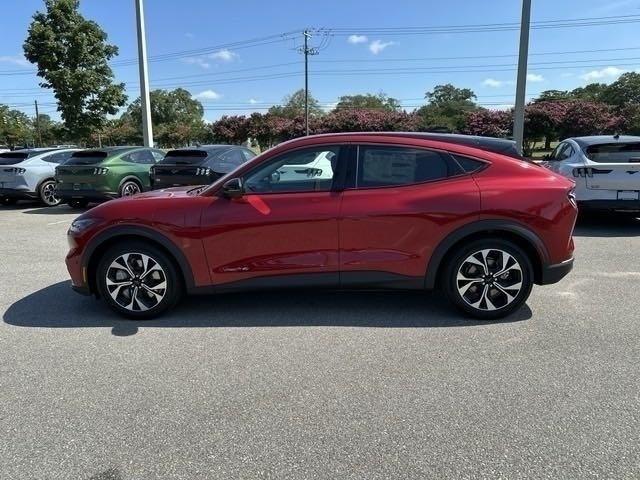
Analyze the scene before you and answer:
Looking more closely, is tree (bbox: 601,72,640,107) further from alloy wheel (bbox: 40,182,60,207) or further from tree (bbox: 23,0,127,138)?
alloy wheel (bbox: 40,182,60,207)

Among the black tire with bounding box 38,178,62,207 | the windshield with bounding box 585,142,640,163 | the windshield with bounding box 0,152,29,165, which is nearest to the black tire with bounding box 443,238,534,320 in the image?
the windshield with bounding box 585,142,640,163

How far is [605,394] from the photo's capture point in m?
3.16

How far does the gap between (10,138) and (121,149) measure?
272 ft

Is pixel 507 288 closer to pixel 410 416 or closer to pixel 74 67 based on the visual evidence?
pixel 410 416

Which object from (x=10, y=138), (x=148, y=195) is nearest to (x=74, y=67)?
(x=148, y=195)

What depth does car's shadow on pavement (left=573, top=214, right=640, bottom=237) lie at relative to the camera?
8.31 metres

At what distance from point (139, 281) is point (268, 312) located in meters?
1.17

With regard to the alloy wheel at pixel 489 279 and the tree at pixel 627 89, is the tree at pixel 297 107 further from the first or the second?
the alloy wheel at pixel 489 279

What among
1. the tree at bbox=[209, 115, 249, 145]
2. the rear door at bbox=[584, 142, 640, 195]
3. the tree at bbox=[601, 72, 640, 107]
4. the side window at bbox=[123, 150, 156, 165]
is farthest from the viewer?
the tree at bbox=[601, 72, 640, 107]

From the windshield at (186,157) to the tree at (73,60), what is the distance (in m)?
10.4

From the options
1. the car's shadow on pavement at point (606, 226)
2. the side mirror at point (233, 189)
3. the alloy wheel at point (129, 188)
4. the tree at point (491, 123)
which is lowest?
the car's shadow on pavement at point (606, 226)

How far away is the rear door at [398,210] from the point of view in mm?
4258

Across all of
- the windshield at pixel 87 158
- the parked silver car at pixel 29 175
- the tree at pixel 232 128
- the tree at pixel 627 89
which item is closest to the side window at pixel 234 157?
the windshield at pixel 87 158

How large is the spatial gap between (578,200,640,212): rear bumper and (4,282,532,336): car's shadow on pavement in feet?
14.2
